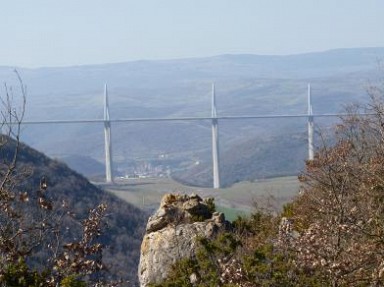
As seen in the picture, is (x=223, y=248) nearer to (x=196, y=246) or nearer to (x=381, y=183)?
(x=196, y=246)

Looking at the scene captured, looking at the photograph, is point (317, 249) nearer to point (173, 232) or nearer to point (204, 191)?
point (173, 232)

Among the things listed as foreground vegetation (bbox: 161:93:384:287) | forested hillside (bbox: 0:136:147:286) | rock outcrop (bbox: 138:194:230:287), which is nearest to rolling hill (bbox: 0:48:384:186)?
forested hillside (bbox: 0:136:147:286)

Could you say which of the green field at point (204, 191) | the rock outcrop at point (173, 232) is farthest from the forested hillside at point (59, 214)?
the green field at point (204, 191)

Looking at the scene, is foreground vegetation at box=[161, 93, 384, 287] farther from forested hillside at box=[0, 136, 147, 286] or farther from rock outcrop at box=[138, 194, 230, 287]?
forested hillside at box=[0, 136, 147, 286]

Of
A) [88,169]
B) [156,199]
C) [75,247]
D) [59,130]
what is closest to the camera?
[75,247]

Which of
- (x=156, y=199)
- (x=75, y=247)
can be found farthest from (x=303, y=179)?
(x=156, y=199)

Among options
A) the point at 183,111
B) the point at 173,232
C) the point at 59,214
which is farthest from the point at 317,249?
the point at 183,111

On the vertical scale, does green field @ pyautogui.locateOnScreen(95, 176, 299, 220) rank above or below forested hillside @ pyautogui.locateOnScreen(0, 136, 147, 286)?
below

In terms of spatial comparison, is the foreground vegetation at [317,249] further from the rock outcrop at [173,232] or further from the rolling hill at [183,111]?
the rolling hill at [183,111]
